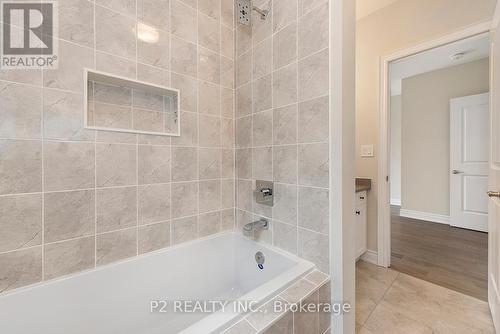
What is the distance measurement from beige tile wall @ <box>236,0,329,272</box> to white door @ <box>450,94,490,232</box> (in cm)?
323

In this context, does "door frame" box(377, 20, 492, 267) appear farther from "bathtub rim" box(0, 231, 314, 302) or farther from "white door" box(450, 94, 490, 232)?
"white door" box(450, 94, 490, 232)

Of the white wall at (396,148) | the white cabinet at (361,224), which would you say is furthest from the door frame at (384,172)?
the white wall at (396,148)

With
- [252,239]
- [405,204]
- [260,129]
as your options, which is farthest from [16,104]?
[405,204]

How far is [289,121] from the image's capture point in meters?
1.24

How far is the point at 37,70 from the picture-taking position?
925mm

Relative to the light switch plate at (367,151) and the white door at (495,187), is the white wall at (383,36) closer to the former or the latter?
the light switch plate at (367,151)

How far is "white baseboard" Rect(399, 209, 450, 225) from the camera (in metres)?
3.29

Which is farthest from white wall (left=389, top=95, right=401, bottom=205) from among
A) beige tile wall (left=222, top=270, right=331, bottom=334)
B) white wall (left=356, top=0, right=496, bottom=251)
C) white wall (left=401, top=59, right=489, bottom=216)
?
beige tile wall (left=222, top=270, right=331, bottom=334)

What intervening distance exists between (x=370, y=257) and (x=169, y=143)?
7.33 feet

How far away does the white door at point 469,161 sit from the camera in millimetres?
2797

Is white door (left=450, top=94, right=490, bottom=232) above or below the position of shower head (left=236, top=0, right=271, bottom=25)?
below

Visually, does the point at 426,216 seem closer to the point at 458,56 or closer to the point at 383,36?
the point at 458,56

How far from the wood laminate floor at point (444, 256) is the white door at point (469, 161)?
0.80 ft

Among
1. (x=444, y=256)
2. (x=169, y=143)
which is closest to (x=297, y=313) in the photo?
(x=169, y=143)
